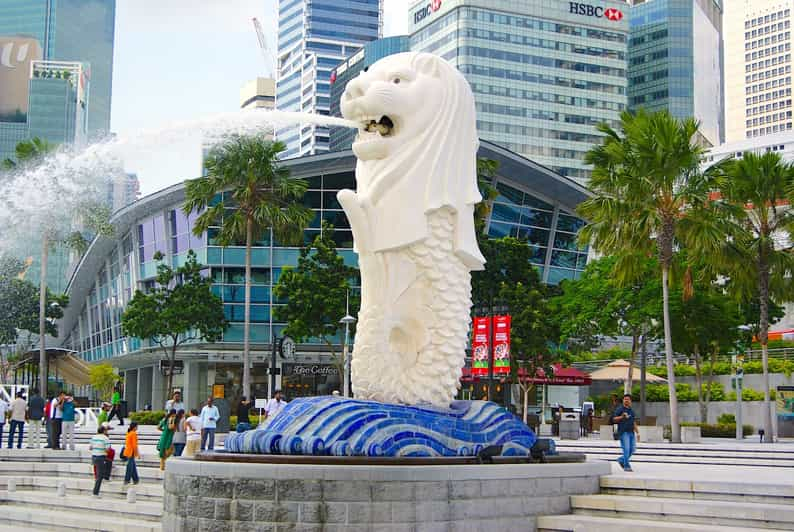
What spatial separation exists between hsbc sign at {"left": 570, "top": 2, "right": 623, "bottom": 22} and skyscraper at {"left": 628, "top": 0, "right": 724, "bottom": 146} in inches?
917

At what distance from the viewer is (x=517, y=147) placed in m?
123

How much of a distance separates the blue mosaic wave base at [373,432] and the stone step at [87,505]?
3595 mm

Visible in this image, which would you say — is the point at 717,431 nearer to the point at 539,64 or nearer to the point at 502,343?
the point at 502,343

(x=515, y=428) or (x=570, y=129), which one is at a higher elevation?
(x=570, y=129)

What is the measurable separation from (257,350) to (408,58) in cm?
3715

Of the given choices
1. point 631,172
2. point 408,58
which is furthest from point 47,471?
point 631,172

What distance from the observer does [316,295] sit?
38750 millimetres

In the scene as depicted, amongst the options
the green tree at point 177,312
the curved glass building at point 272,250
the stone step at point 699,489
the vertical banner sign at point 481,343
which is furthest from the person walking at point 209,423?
the curved glass building at point 272,250

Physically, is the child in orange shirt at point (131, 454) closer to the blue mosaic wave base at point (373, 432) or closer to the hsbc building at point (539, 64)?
the blue mosaic wave base at point (373, 432)

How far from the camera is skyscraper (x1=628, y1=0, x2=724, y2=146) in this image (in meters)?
152

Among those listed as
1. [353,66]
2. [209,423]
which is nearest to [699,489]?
[209,423]

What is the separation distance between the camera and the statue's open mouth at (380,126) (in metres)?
15.6

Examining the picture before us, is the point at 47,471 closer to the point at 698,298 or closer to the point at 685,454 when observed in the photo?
the point at 685,454

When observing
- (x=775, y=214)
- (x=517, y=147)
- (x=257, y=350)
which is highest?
(x=517, y=147)
